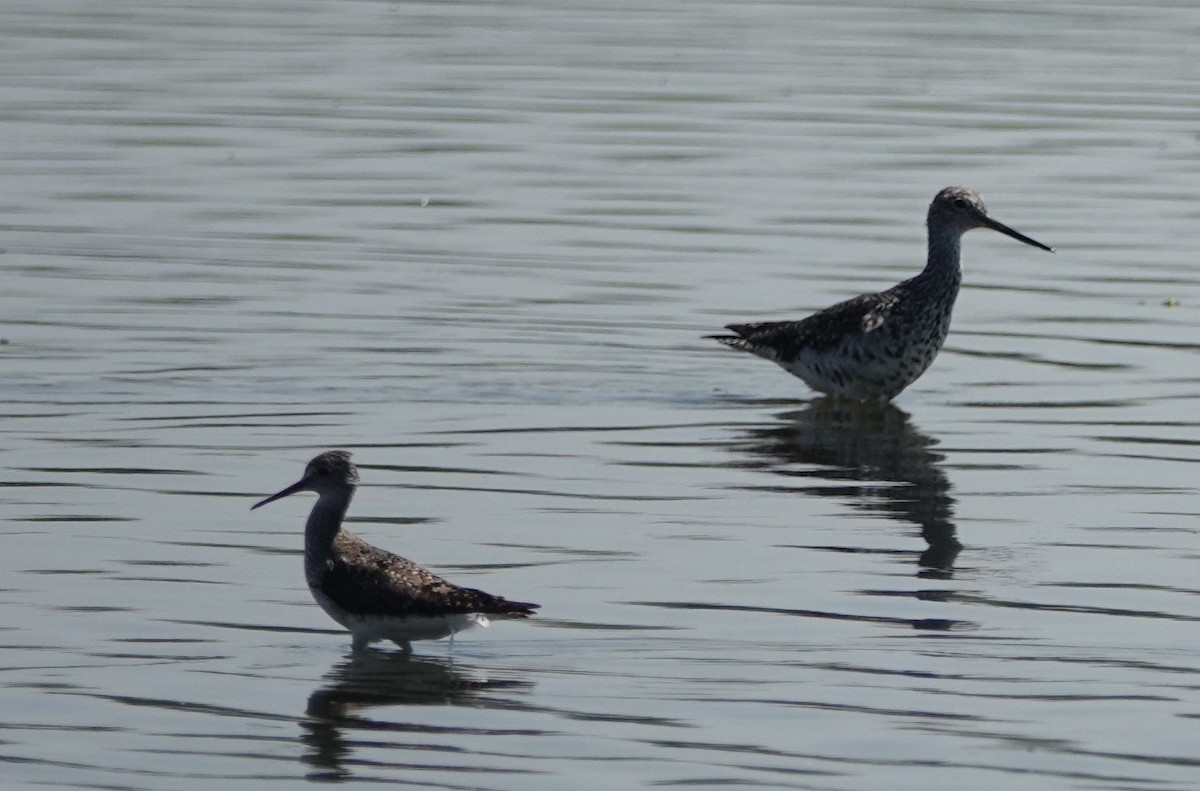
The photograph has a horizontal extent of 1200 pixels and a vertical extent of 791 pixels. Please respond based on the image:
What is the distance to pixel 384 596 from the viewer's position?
30.7 feet

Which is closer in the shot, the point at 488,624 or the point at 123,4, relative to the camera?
the point at 488,624

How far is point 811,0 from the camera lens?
3300cm

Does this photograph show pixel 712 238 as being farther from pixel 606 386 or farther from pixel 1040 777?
pixel 1040 777

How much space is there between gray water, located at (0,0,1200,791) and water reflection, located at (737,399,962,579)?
0.14 ft

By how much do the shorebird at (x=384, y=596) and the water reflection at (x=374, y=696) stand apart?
0.38ft

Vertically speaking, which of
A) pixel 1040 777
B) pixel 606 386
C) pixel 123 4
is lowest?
pixel 1040 777

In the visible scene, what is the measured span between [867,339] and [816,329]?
312mm

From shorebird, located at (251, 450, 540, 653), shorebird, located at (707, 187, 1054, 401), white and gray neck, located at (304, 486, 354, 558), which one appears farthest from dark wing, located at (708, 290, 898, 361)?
shorebird, located at (251, 450, 540, 653)

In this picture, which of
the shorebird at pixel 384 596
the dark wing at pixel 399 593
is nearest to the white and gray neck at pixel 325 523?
the shorebird at pixel 384 596

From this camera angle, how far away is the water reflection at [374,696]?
8.40 metres

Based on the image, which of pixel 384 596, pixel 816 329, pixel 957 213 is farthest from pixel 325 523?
pixel 957 213

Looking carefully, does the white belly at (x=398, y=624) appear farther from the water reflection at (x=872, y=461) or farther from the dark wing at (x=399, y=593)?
the water reflection at (x=872, y=461)

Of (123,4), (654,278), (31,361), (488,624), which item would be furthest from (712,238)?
(123,4)

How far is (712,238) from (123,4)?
44.8 feet
